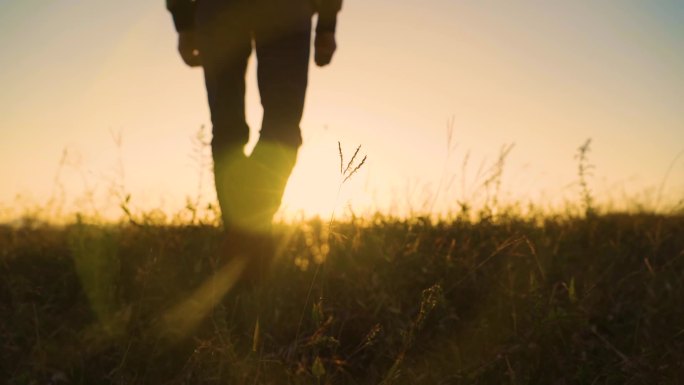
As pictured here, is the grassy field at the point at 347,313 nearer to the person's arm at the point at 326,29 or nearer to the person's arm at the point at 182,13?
the person's arm at the point at 326,29

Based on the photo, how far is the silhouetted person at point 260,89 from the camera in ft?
7.49

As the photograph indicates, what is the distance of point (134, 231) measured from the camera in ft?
10.3

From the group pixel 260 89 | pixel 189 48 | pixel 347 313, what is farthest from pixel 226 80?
pixel 347 313

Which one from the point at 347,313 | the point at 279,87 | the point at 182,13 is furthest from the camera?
the point at 182,13

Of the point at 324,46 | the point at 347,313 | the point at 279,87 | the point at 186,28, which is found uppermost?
the point at 186,28

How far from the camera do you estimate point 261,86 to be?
2334 millimetres

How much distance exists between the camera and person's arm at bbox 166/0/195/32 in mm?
2559

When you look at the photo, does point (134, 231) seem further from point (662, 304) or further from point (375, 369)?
point (662, 304)

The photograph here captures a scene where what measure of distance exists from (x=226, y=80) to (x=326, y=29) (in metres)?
0.53

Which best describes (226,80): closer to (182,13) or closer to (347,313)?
(182,13)

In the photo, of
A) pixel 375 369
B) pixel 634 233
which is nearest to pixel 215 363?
pixel 375 369

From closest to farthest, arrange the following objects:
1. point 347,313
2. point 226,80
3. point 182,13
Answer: point 347,313, point 226,80, point 182,13

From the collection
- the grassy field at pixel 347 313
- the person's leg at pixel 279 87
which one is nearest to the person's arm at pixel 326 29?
the person's leg at pixel 279 87

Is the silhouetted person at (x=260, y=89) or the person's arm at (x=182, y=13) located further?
the person's arm at (x=182, y=13)
